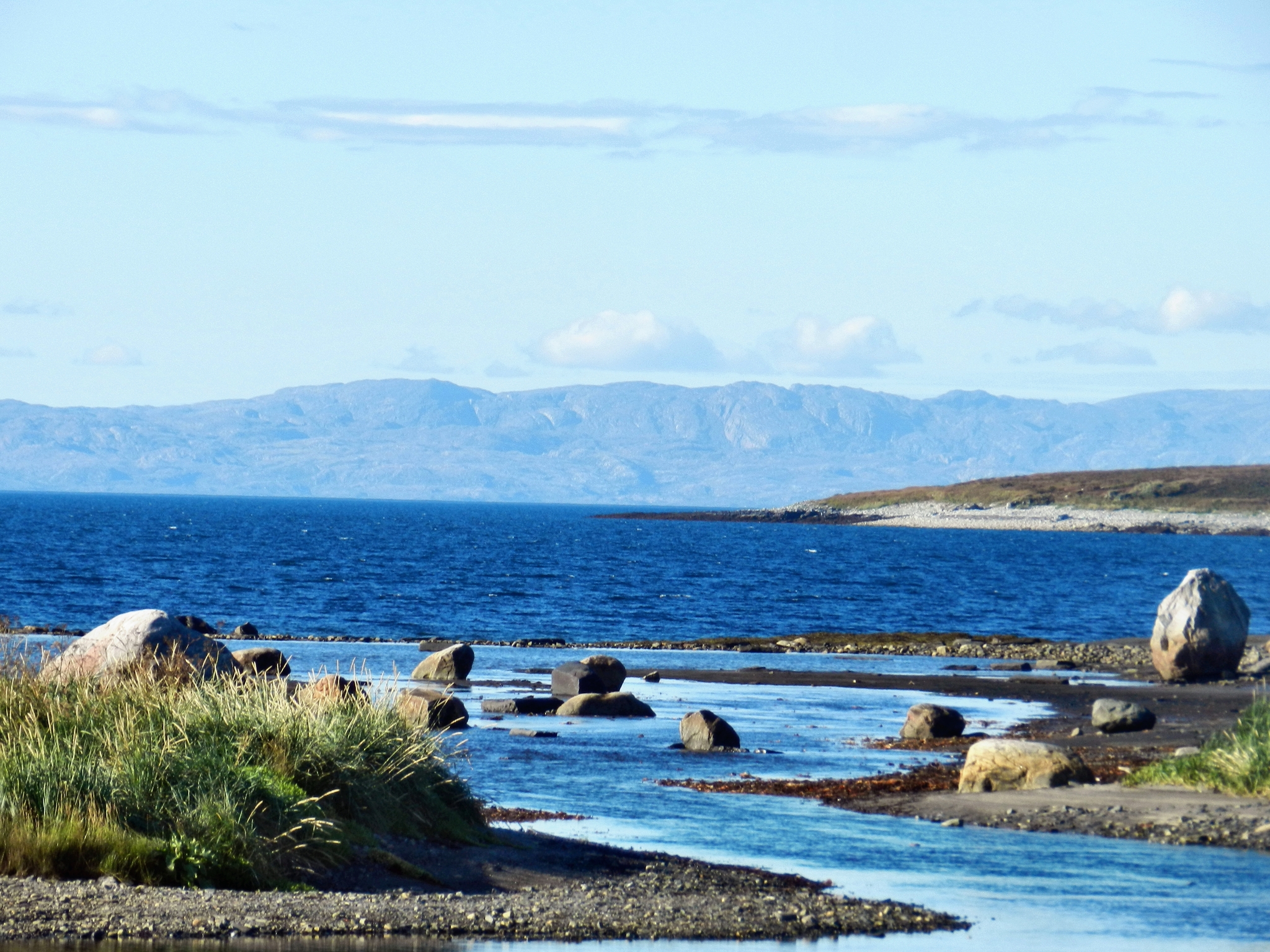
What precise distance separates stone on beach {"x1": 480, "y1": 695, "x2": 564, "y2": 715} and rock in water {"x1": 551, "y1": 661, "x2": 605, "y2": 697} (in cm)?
200

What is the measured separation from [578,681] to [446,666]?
4.38 metres

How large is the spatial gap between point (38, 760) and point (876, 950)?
784cm

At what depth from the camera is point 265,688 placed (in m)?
17.2

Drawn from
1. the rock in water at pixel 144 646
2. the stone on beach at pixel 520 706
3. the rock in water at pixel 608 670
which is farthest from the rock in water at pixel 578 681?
the rock in water at pixel 144 646

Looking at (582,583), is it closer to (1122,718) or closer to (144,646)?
(1122,718)

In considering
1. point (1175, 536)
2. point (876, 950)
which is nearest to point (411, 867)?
point (876, 950)

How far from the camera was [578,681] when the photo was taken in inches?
1426

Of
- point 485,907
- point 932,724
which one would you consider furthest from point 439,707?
point 485,907

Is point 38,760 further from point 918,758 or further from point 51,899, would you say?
point 918,758

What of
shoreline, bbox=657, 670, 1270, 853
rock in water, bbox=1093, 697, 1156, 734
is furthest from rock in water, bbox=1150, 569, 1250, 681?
rock in water, bbox=1093, 697, 1156, 734

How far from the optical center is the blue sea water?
212 ft

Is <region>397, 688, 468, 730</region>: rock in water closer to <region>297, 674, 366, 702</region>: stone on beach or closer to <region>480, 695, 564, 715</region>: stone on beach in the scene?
<region>480, 695, 564, 715</region>: stone on beach

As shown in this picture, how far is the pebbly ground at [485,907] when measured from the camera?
1272 cm

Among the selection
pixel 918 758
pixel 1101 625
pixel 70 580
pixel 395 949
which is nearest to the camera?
pixel 395 949
